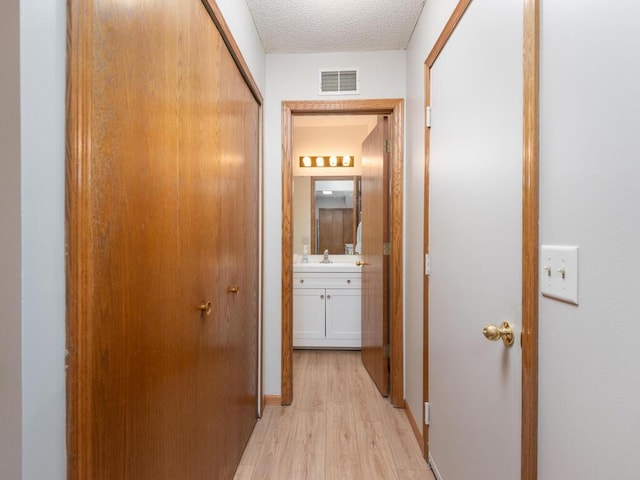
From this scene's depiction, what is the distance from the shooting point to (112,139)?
0.68 metres

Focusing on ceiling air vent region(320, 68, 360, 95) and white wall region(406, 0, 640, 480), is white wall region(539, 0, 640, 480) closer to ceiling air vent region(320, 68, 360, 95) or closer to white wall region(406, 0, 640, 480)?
white wall region(406, 0, 640, 480)

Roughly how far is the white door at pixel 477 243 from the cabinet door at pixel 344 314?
5.13 feet

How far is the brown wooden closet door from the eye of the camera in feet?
2.13

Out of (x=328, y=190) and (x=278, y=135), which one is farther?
(x=328, y=190)

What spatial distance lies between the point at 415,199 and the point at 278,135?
1022 mm

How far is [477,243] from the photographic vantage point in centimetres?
117

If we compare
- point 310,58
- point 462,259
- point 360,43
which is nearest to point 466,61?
point 462,259

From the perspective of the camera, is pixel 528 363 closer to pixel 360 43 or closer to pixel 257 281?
pixel 257 281

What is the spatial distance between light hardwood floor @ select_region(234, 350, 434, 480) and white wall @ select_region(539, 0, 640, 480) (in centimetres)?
111

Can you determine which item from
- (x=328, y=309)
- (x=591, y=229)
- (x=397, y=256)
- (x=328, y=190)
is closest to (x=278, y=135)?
(x=397, y=256)

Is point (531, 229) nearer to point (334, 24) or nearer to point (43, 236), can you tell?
point (43, 236)

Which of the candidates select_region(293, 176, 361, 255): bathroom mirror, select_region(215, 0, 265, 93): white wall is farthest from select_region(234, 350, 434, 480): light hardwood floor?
select_region(215, 0, 265, 93): white wall

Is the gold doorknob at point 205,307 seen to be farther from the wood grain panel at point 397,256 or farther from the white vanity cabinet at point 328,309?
the white vanity cabinet at point 328,309

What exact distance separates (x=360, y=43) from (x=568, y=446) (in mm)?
2313
